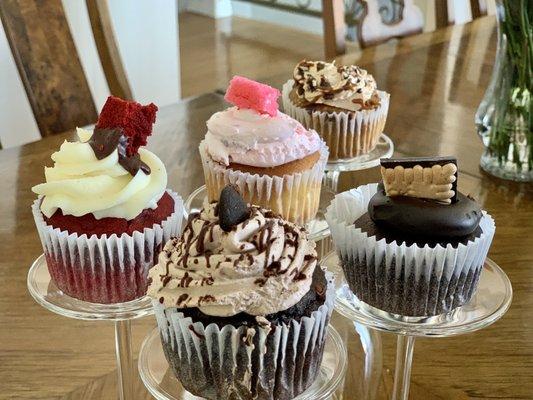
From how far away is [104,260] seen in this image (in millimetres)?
981

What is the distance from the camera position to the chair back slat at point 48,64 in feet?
5.93

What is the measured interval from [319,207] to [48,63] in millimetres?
867

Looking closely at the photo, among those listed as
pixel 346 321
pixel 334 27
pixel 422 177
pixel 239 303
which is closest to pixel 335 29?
pixel 334 27

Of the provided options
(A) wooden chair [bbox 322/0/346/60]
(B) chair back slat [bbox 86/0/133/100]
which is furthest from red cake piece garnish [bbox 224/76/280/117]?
(A) wooden chair [bbox 322/0/346/60]

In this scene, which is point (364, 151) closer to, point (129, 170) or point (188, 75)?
point (129, 170)

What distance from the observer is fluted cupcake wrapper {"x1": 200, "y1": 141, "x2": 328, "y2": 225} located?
1263mm

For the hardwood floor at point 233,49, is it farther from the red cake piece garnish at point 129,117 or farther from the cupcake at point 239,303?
the cupcake at point 239,303

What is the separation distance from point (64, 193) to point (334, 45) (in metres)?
1.56

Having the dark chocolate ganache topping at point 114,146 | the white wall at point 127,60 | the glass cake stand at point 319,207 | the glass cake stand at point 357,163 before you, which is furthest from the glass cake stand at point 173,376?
the white wall at point 127,60

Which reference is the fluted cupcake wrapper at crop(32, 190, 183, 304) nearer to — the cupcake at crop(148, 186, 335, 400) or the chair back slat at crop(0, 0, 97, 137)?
the cupcake at crop(148, 186, 335, 400)

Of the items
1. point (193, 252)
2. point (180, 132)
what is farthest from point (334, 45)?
point (193, 252)

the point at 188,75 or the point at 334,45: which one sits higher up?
the point at 334,45

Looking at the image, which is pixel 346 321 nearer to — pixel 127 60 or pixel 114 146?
pixel 114 146

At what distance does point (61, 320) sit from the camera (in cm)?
116
